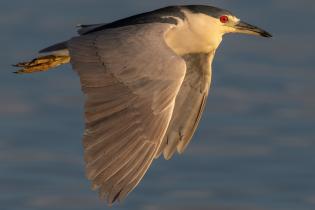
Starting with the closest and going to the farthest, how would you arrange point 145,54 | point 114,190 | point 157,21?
point 114,190 → point 145,54 → point 157,21

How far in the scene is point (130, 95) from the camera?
31.4 ft

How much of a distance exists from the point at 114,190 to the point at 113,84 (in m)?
0.90

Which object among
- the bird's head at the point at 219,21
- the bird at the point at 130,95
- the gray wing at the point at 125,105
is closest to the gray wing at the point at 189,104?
the bird at the point at 130,95

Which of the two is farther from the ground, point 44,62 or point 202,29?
point 202,29

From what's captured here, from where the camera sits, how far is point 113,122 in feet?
31.0

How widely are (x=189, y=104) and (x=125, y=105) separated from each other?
4.90ft

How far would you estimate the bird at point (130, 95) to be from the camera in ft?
30.3

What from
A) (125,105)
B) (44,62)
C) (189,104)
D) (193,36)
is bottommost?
(189,104)

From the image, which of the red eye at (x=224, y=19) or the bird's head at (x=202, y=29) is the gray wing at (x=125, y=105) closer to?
the bird's head at (x=202, y=29)

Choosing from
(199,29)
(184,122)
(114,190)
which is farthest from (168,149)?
(114,190)

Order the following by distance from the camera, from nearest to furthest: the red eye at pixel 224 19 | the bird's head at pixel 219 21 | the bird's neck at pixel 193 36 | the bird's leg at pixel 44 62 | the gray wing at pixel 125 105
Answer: the gray wing at pixel 125 105
the bird's neck at pixel 193 36
the bird's head at pixel 219 21
the red eye at pixel 224 19
the bird's leg at pixel 44 62

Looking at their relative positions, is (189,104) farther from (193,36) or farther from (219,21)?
(219,21)

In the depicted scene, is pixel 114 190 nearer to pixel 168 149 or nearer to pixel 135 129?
pixel 135 129

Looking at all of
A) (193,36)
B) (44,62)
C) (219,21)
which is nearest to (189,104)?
(193,36)
